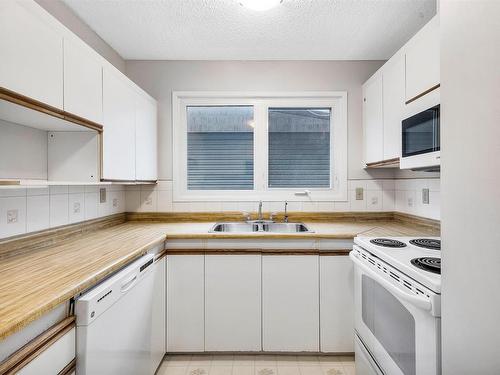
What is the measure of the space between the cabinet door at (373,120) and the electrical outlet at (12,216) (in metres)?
2.27

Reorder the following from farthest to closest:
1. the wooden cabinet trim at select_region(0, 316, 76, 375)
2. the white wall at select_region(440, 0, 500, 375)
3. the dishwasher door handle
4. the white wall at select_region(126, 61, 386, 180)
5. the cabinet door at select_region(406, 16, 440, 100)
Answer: the white wall at select_region(126, 61, 386, 180) → the cabinet door at select_region(406, 16, 440, 100) → the dishwasher door handle → the wooden cabinet trim at select_region(0, 316, 76, 375) → the white wall at select_region(440, 0, 500, 375)

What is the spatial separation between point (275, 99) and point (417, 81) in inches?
47.3

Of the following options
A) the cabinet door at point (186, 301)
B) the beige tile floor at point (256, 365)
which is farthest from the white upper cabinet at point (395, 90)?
the cabinet door at point (186, 301)

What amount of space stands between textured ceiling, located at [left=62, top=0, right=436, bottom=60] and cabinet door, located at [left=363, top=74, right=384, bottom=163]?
340mm

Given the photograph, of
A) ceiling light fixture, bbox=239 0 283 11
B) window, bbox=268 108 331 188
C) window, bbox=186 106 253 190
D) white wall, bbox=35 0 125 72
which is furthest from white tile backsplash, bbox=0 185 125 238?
ceiling light fixture, bbox=239 0 283 11

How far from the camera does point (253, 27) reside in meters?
1.99

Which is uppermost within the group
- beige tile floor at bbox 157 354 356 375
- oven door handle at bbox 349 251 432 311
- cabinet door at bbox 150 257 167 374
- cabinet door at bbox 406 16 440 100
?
cabinet door at bbox 406 16 440 100

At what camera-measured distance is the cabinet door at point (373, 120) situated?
83.0 inches

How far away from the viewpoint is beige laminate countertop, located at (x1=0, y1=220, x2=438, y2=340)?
2.66ft

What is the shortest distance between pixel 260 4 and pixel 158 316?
1979 mm

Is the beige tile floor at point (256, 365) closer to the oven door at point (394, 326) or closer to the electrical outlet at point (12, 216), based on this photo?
A: the oven door at point (394, 326)

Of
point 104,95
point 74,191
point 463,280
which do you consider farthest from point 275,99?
point 463,280

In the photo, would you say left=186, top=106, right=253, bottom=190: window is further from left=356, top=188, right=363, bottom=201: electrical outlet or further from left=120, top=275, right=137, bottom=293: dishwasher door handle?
left=120, top=275, right=137, bottom=293: dishwasher door handle

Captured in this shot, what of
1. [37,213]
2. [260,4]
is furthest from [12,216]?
[260,4]
